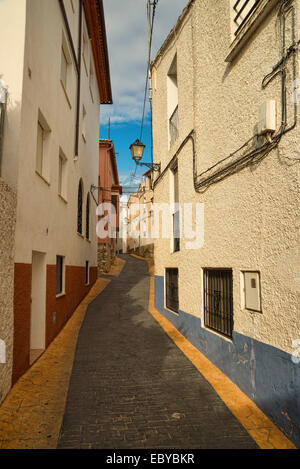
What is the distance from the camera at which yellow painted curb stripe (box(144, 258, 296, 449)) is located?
3555mm

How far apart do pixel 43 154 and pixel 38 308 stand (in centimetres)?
340

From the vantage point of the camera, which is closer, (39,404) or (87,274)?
(39,404)

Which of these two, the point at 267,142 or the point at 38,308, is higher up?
the point at 267,142

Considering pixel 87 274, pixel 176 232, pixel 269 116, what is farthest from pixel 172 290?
pixel 269 116

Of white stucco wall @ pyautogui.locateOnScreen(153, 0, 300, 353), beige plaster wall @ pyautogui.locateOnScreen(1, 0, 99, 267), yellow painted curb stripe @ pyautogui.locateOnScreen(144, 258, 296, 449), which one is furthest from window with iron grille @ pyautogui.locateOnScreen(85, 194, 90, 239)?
yellow painted curb stripe @ pyautogui.locateOnScreen(144, 258, 296, 449)

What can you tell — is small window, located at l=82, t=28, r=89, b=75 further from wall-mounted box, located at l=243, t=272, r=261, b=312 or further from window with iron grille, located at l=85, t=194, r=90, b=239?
wall-mounted box, located at l=243, t=272, r=261, b=312

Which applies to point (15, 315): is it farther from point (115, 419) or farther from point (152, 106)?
point (152, 106)

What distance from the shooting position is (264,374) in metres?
4.11

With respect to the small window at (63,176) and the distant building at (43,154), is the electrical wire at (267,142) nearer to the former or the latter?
the distant building at (43,154)

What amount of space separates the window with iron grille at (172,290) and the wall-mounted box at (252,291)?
4346 mm

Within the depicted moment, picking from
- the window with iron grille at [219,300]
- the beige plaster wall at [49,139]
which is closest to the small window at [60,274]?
the beige plaster wall at [49,139]

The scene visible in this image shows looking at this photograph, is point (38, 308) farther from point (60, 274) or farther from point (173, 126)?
point (173, 126)

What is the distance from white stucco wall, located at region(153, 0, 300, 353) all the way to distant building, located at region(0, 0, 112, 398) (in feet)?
10.3

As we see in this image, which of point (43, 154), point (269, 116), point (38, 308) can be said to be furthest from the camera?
Result: point (43, 154)
